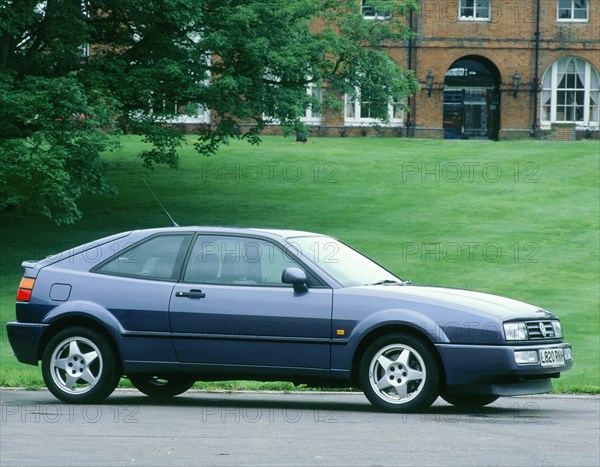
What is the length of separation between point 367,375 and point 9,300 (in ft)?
44.1

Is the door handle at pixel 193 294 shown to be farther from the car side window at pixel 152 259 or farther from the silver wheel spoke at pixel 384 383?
the silver wheel spoke at pixel 384 383

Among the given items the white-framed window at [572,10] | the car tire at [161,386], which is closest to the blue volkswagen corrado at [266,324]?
the car tire at [161,386]

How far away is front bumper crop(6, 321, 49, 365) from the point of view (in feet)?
36.5

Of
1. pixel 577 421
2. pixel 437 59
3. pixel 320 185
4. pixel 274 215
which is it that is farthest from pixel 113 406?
pixel 437 59

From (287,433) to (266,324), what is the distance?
1.50m

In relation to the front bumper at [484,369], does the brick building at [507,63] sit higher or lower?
higher

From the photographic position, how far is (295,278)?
10305 mm

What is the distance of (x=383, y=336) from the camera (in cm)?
1027

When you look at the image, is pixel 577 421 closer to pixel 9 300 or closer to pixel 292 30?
pixel 9 300

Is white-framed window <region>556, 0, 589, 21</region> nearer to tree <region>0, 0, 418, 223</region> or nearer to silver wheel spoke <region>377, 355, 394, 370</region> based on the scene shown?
tree <region>0, 0, 418, 223</region>

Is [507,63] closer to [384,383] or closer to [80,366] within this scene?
[80,366]

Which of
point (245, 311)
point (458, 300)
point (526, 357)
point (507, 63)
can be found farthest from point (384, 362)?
point (507, 63)

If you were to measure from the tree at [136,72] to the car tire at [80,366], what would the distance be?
13.8 meters

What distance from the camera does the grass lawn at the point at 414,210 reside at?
23.0m
